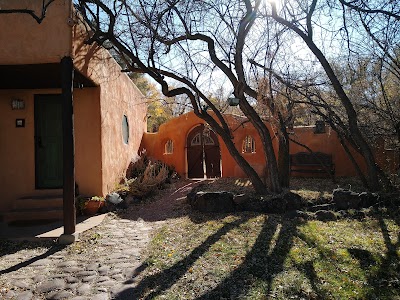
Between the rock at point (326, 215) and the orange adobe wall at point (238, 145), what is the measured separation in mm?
5258

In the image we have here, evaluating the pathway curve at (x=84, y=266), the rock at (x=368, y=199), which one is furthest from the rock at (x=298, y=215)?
the pathway curve at (x=84, y=266)

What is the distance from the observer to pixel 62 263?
4156mm

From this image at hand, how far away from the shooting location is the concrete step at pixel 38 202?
6637mm

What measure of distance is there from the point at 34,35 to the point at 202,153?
873cm

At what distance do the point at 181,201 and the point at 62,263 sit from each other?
3982 millimetres

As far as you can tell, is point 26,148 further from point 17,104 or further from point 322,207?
point 322,207

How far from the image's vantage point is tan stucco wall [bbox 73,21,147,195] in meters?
6.07

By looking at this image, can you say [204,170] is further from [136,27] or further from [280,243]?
[280,243]

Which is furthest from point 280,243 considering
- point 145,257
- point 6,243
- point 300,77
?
point 300,77

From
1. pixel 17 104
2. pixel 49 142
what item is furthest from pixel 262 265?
pixel 17 104

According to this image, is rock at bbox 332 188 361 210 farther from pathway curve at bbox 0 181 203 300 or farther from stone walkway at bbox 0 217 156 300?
stone walkway at bbox 0 217 156 300

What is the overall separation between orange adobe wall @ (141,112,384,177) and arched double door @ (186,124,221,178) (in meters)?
0.73

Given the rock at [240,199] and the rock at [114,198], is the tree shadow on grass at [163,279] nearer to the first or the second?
the rock at [240,199]

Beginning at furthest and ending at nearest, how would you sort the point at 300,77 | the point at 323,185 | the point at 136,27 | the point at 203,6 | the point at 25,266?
the point at 323,185
the point at 300,77
the point at 136,27
the point at 203,6
the point at 25,266
